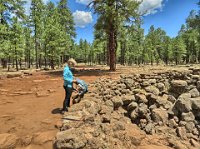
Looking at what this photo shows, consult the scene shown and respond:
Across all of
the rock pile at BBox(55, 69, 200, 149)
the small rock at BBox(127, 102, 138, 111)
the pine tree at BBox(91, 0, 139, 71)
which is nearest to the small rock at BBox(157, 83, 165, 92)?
the rock pile at BBox(55, 69, 200, 149)

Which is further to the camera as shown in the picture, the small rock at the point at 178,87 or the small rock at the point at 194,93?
the small rock at the point at 178,87

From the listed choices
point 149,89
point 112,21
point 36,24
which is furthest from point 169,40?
point 149,89

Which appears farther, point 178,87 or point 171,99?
point 178,87

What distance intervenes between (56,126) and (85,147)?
62.9 inches

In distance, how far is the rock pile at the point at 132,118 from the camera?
18.4ft

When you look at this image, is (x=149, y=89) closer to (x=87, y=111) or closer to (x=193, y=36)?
(x=87, y=111)

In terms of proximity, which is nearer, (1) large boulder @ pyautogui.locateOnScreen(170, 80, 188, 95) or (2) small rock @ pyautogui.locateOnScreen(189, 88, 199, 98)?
(2) small rock @ pyautogui.locateOnScreen(189, 88, 199, 98)

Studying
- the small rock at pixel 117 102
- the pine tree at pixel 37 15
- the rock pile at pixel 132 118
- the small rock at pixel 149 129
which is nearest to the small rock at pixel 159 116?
the rock pile at pixel 132 118

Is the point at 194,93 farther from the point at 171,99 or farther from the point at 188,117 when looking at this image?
the point at 188,117

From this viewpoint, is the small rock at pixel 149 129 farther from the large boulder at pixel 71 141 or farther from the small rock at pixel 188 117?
the large boulder at pixel 71 141

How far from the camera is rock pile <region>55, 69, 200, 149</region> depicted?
18.4 ft

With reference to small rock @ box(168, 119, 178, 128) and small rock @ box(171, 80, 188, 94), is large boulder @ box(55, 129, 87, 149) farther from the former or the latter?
small rock @ box(171, 80, 188, 94)

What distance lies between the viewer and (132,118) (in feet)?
31.3

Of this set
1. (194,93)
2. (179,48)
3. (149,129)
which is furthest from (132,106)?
(179,48)
